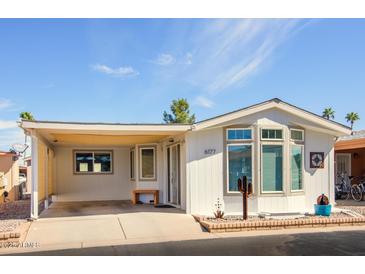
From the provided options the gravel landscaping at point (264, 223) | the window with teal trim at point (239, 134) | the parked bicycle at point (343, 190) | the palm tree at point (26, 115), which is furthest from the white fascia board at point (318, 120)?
the palm tree at point (26, 115)

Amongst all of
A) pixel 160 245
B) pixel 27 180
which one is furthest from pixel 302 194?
pixel 27 180

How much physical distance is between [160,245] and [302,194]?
5.42 meters

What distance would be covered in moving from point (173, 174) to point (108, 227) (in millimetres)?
3924

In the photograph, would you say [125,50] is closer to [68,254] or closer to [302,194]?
[302,194]

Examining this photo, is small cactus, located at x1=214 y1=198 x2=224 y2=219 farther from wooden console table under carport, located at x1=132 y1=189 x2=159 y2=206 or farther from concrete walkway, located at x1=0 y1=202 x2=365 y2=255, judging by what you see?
wooden console table under carport, located at x1=132 y1=189 x2=159 y2=206

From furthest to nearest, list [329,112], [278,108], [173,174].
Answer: [329,112]
[173,174]
[278,108]

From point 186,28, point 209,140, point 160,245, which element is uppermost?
point 186,28

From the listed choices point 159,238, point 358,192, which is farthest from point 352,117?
point 159,238

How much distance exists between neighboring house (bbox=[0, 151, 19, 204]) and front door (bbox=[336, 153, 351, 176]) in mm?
15155

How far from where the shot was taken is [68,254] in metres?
6.24

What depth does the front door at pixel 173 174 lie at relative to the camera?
1161cm

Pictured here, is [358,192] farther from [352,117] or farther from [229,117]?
[352,117]

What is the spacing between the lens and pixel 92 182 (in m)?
15.3

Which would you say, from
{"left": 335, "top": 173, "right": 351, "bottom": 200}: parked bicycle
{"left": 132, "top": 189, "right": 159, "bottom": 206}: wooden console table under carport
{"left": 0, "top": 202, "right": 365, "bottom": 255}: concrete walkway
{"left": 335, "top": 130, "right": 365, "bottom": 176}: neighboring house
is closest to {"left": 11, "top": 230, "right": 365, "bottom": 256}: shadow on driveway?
{"left": 0, "top": 202, "right": 365, "bottom": 255}: concrete walkway
